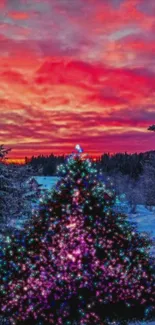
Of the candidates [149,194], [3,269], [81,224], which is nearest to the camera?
[81,224]

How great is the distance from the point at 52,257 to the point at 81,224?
97 cm

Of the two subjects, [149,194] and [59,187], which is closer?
[59,187]

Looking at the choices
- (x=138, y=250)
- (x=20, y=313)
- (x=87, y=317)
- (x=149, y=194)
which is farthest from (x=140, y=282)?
(x=149, y=194)

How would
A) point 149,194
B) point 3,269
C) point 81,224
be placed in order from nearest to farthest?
point 81,224 → point 3,269 → point 149,194

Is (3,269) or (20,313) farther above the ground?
(3,269)

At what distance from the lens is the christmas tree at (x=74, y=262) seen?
788 centimetres

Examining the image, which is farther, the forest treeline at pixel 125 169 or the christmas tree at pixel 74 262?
the forest treeline at pixel 125 169

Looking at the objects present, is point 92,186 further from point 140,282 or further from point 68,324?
point 68,324

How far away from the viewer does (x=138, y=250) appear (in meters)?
8.38

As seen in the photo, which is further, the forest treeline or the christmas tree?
the forest treeline

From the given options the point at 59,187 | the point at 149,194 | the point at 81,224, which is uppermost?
the point at 59,187

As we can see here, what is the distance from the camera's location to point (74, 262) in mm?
7863

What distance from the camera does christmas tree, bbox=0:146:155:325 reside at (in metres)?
7.88

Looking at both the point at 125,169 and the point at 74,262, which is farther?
the point at 125,169
